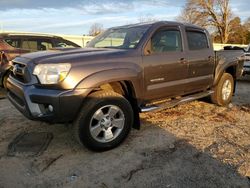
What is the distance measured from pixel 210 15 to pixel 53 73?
2001 inches

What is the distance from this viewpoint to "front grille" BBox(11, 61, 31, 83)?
165 inches

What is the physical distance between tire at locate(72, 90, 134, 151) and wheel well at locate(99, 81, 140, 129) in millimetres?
241

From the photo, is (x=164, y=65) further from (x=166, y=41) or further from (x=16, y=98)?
(x=16, y=98)

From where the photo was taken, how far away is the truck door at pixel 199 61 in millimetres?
5710

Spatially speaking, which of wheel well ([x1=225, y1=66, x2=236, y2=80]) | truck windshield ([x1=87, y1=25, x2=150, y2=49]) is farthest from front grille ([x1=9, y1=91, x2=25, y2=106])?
wheel well ([x1=225, y1=66, x2=236, y2=80])

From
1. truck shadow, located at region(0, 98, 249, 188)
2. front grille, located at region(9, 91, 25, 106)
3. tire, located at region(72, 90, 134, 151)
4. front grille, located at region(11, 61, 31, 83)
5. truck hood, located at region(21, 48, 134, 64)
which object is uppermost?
truck hood, located at region(21, 48, 134, 64)

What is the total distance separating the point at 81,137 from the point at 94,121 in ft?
1.03

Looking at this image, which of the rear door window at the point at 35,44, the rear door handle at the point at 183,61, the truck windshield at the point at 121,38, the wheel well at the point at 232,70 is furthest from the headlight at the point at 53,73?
the rear door window at the point at 35,44

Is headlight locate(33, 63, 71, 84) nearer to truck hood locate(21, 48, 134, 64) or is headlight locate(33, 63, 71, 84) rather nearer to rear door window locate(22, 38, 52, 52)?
truck hood locate(21, 48, 134, 64)

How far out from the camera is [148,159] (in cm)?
408

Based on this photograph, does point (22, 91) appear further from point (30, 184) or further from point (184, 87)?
point (184, 87)

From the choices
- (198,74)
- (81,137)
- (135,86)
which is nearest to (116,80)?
(135,86)

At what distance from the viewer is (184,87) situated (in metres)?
5.58

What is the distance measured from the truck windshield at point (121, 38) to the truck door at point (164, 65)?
0.24 metres
